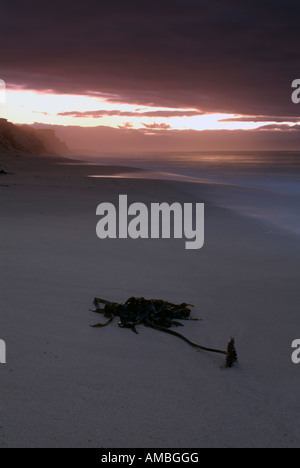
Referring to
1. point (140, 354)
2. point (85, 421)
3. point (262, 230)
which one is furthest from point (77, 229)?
point (85, 421)

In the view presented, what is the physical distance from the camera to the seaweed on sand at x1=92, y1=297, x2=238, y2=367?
12.7 feet

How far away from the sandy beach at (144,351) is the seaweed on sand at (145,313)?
0.10 m

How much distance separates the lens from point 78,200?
466 inches

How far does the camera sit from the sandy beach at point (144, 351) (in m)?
2.44

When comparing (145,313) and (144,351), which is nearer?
(144,351)

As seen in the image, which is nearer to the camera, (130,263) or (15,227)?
(130,263)

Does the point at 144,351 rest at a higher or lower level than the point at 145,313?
lower

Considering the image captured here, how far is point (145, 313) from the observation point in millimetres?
4000

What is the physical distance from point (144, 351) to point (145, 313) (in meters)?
0.64

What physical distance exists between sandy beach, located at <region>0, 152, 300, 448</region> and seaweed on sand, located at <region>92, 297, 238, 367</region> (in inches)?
4.0
